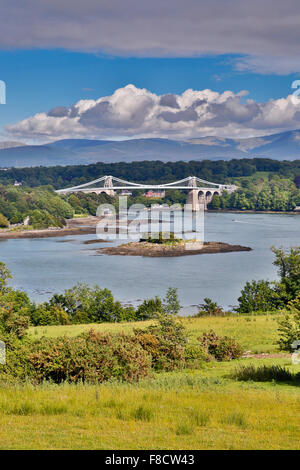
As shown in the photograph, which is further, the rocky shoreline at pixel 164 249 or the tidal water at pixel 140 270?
the rocky shoreline at pixel 164 249

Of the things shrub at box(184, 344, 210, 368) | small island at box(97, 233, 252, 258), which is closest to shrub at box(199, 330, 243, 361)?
shrub at box(184, 344, 210, 368)

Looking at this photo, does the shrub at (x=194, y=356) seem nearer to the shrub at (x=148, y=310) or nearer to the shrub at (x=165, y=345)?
the shrub at (x=165, y=345)

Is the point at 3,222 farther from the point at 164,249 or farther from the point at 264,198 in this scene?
the point at 264,198

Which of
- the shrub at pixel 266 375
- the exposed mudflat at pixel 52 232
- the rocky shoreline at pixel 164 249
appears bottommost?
the rocky shoreline at pixel 164 249

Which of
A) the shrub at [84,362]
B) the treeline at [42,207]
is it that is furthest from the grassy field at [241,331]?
the treeline at [42,207]

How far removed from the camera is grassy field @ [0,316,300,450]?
429 cm

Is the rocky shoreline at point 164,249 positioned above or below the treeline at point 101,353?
below

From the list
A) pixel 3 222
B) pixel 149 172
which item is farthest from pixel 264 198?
pixel 3 222

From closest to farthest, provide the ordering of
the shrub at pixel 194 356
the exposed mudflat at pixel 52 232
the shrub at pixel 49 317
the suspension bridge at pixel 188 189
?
the shrub at pixel 194 356 < the shrub at pixel 49 317 < the exposed mudflat at pixel 52 232 < the suspension bridge at pixel 188 189

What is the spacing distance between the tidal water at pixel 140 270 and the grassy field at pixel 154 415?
18.2 m

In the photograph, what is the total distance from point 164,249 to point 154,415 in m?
44.0

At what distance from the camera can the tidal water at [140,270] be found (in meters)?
29.7

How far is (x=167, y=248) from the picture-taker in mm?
49281

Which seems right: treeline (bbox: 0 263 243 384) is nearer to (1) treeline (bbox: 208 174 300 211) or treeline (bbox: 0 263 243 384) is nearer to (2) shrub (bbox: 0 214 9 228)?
(2) shrub (bbox: 0 214 9 228)
